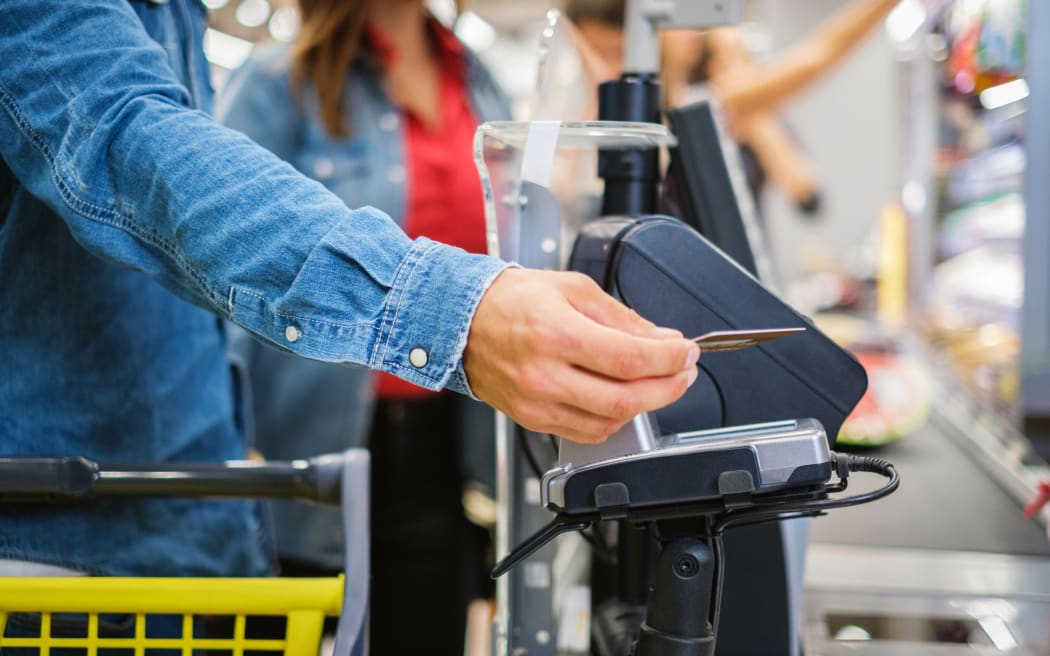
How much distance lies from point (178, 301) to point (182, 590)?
340mm

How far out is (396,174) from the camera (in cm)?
162

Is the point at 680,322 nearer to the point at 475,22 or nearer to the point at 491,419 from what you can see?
the point at 491,419

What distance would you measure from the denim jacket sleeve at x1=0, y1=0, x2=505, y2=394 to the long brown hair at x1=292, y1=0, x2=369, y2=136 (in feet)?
2.78

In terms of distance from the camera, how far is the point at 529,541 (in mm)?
621

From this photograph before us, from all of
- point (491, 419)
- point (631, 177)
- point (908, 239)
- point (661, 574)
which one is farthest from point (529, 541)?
point (908, 239)

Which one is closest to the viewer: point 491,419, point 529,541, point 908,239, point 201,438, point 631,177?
point 529,541

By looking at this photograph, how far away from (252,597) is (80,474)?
0.21 meters

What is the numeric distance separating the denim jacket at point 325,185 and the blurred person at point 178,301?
56 cm

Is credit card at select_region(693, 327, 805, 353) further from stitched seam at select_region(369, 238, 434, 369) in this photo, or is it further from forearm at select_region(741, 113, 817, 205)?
forearm at select_region(741, 113, 817, 205)

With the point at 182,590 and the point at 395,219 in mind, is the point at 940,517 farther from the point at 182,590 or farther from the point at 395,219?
the point at 182,590

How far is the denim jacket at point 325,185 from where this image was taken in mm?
1570

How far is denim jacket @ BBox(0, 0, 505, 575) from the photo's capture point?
596mm

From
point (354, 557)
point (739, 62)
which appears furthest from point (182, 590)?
point (739, 62)

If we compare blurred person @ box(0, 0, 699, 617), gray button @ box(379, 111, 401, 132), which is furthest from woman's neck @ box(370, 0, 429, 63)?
blurred person @ box(0, 0, 699, 617)
